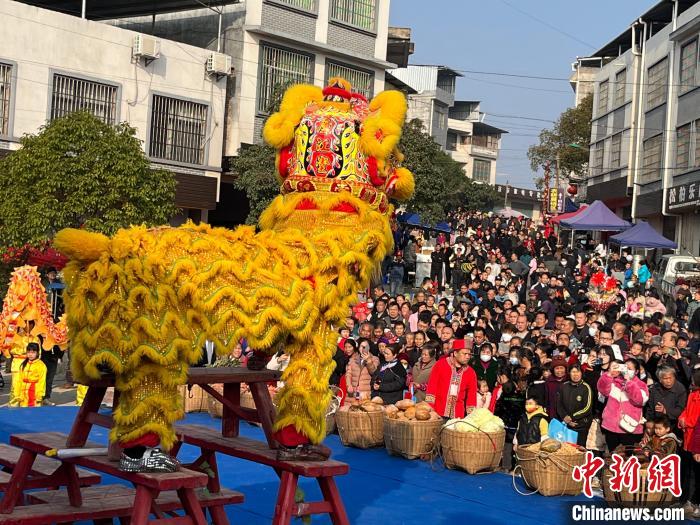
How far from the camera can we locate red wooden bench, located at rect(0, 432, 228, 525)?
202 inches

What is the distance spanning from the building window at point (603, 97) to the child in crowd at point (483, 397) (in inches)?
1120

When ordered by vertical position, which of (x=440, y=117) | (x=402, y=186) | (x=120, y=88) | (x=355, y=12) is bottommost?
(x=402, y=186)

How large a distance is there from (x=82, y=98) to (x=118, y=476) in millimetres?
17348

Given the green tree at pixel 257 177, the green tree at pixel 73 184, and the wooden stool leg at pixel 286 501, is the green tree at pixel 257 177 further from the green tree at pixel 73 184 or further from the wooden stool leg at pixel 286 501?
the wooden stool leg at pixel 286 501

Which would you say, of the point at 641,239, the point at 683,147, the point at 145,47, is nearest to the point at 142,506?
the point at 145,47

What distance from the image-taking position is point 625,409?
904cm

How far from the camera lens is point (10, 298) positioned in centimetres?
1294

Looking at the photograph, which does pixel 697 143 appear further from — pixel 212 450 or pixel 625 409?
pixel 212 450

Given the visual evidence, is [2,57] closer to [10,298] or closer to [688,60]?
[10,298]

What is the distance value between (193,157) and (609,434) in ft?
53.4

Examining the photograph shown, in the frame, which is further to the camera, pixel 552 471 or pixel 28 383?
pixel 28 383

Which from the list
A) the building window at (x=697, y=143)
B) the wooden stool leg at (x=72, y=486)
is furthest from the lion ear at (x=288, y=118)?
the building window at (x=697, y=143)

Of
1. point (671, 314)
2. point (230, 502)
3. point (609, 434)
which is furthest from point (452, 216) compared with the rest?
point (230, 502)

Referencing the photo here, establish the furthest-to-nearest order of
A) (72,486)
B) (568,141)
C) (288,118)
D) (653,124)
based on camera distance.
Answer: (568,141)
(653,124)
(288,118)
(72,486)
